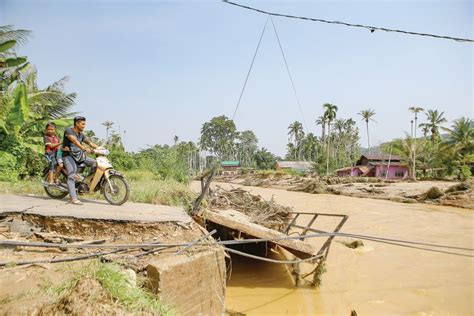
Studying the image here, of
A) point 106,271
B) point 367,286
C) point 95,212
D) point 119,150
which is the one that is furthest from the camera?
point 119,150

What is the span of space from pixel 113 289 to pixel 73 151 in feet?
11.0

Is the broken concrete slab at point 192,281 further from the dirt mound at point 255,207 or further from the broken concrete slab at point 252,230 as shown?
the dirt mound at point 255,207

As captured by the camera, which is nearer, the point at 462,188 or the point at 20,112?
the point at 20,112

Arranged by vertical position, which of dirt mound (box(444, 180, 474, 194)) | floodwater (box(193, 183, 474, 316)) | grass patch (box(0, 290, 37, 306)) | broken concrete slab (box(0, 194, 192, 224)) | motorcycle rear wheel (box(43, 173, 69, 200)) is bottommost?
floodwater (box(193, 183, 474, 316))

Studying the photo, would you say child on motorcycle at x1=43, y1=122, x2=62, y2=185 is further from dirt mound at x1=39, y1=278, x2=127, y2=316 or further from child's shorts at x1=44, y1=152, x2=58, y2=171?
dirt mound at x1=39, y1=278, x2=127, y2=316

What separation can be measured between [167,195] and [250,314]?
9.18 ft

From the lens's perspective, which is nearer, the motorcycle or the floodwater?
the floodwater

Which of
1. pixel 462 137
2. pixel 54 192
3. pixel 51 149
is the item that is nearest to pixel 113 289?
pixel 54 192

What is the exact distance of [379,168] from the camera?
4444cm

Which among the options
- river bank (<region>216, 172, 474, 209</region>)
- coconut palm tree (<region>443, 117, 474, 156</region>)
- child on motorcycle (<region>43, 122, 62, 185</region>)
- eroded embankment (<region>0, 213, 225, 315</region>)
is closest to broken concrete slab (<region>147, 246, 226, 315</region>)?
eroded embankment (<region>0, 213, 225, 315</region>)

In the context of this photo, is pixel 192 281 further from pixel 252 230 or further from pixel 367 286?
pixel 367 286

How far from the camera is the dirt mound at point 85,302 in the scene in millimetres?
2145

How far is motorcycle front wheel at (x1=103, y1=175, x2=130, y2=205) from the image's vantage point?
511 cm

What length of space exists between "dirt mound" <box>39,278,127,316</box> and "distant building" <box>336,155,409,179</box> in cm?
4351
